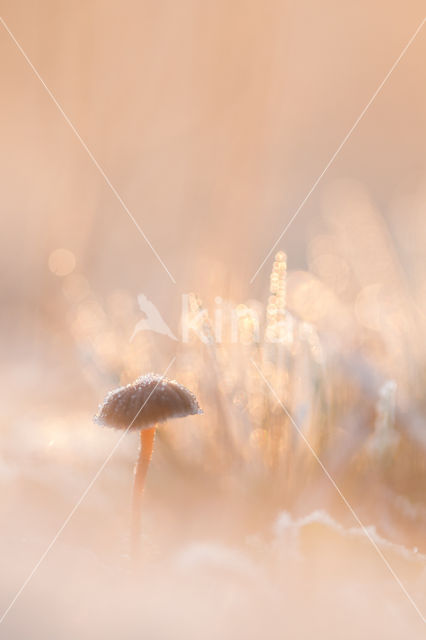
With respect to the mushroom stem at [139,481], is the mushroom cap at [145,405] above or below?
above

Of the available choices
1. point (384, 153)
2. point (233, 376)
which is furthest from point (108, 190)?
point (233, 376)

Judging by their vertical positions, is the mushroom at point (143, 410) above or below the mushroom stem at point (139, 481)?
above

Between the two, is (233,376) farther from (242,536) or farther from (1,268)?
(1,268)

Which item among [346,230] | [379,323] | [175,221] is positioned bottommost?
[379,323]

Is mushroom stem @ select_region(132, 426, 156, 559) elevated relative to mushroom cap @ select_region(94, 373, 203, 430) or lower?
lower
